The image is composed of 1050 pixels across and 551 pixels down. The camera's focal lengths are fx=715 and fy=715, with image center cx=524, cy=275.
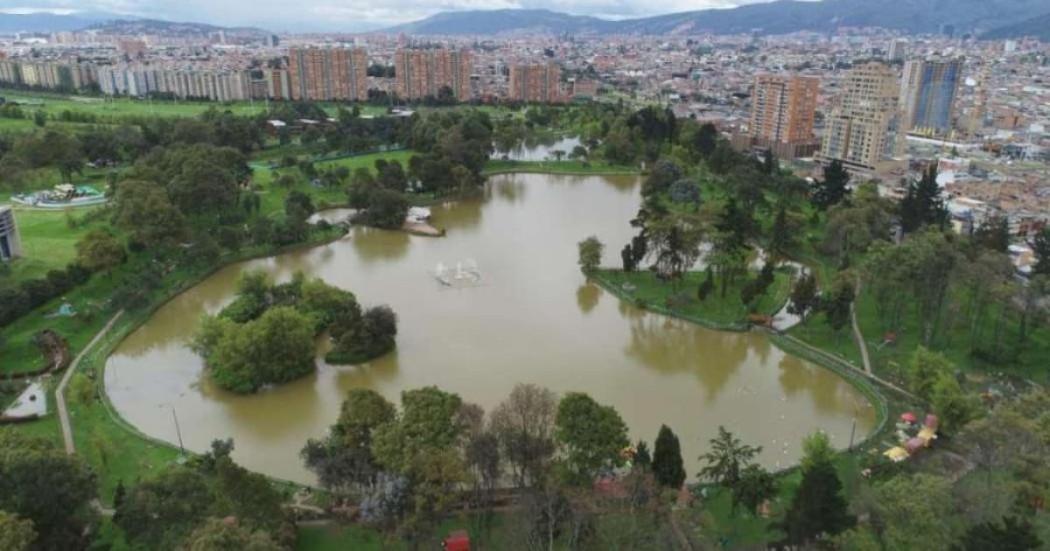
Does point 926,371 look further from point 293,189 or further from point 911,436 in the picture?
point 293,189

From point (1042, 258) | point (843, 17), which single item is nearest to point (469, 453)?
point (1042, 258)

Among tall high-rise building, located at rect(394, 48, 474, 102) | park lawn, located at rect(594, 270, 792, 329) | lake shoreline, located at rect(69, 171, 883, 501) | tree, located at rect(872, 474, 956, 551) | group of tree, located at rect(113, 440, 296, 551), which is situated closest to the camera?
tree, located at rect(872, 474, 956, 551)

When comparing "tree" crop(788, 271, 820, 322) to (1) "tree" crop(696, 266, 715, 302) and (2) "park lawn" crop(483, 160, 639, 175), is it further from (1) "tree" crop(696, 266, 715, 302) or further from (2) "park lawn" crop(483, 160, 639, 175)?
(2) "park lawn" crop(483, 160, 639, 175)

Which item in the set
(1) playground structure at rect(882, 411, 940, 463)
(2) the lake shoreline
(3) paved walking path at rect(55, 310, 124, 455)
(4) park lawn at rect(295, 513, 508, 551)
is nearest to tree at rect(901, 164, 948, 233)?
(2) the lake shoreline

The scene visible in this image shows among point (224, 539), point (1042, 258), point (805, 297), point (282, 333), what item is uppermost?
point (1042, 258)

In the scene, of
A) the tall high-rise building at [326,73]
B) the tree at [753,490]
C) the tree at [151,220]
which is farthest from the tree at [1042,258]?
the tall high-rise building at [326,73]

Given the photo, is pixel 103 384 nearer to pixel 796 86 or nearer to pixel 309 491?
pixel 309 491

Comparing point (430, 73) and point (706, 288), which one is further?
point (430, 73)
